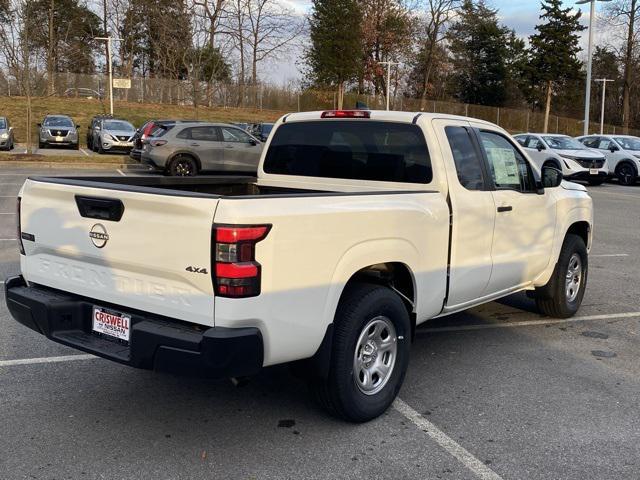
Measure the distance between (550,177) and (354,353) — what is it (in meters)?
2.87

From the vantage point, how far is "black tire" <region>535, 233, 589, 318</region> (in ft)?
20.1

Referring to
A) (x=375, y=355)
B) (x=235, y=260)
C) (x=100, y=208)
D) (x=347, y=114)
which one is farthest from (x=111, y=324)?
(x=347, y=114)

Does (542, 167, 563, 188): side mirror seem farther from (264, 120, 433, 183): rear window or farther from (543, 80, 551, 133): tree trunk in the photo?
(543, 80, 551, 133): tree trunk

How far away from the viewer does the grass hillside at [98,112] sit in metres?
39.5

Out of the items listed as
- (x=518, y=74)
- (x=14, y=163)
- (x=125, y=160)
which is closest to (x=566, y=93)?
(x=518, y=74)

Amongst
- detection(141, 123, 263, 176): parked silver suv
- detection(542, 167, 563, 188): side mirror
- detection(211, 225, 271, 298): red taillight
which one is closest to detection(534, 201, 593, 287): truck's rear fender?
detection(542, 167, 563, 188): side mirror

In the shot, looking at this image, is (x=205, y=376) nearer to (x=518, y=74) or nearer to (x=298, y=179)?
(x=298, y=179)

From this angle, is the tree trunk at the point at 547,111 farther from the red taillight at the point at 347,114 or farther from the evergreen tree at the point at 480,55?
the red taillight at the point at 347,114

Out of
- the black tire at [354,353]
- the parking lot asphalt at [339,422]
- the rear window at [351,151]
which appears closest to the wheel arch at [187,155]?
the parking lot asphalt at [339,422]

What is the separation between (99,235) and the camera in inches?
142

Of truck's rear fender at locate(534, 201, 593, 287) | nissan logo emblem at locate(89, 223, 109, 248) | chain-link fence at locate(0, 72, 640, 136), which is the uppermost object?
chain-link fence at locate(0, 72, 640, 136)

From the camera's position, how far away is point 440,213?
434cm

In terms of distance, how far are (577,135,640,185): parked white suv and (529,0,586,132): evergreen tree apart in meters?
36.4

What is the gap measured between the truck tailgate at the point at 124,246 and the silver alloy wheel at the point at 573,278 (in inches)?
166
